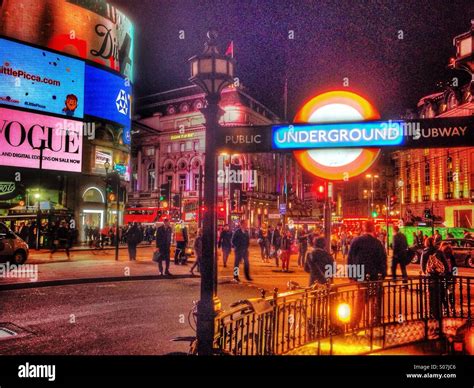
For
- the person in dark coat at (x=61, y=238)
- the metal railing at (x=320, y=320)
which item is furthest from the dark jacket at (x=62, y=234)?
the metal railing at (x=320, y=320)

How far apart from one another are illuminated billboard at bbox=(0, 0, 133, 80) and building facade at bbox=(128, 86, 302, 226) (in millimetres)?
24968

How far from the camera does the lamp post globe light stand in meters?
4.65

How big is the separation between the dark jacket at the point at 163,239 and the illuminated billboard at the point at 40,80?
2169 centimetres

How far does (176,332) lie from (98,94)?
103 ft

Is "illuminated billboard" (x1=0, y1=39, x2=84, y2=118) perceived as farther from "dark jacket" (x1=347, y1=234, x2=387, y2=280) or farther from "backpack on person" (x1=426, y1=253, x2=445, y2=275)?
"backpack on person" (x1=426, y1=253, x2=445, y2=275)

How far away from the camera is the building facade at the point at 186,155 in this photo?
61812 millimetres

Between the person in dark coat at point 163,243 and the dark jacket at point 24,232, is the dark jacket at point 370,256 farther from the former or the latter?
the dark jacket at point 24,232

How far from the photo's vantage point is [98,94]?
34094 millimetres

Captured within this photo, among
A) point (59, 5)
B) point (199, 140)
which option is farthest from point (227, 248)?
point (199, 140)

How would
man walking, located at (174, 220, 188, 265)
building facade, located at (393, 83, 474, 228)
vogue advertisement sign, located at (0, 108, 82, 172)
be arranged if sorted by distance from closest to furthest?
1. man walking, located at (174, 220, 188, 265)
2. vogue advertisement sign, located at (0, 108, 82, 172)
3. building facade, located at (393, 83, 474, 228)

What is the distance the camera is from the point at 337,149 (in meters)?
4.09

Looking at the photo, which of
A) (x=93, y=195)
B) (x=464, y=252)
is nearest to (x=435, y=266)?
(x=464, y=252)

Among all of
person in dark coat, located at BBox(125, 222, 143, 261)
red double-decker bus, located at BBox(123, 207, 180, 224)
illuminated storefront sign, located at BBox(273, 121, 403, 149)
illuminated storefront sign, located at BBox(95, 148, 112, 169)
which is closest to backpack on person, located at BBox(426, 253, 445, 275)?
illuminated storefront sign, located at BBox(273, 121, 403, 149)

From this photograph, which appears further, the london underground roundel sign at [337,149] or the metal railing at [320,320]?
the metal railing at [320,320]
